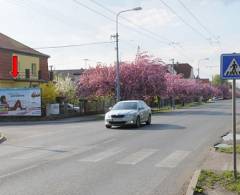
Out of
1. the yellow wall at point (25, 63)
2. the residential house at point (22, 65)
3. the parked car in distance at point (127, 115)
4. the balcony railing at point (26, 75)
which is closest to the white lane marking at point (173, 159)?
the parked car in distance at point (127, 115)

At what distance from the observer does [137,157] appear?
13.8m

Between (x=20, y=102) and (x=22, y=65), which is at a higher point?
(x=22, y=65)

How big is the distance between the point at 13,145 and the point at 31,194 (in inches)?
390

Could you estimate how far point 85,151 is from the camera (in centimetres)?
1531

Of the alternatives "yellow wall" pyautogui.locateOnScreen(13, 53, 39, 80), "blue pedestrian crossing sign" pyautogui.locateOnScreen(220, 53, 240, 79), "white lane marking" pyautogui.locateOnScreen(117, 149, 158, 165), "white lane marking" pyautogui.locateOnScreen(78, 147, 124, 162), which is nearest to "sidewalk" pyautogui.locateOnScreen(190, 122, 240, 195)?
"white lane marking" pyautogui.locateOnScreen(117, 149, 158, 165)

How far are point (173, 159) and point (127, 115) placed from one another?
477 inches

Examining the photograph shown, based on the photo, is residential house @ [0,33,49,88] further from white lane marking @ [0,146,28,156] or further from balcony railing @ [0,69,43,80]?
white lane marking @ [0,146,28,156]

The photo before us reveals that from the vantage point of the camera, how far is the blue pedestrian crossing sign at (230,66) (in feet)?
32.6

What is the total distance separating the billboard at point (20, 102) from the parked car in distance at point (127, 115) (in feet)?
43.0

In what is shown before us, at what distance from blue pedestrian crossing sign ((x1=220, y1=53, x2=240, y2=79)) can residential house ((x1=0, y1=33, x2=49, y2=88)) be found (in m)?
41.7

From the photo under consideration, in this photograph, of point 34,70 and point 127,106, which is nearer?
point 127,106

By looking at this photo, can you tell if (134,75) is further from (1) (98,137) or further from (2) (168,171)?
(2) (168,171)

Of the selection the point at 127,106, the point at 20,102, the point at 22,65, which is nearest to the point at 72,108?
the point at 20,102

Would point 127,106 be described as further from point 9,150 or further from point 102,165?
point 102,165
